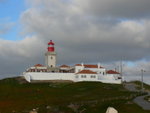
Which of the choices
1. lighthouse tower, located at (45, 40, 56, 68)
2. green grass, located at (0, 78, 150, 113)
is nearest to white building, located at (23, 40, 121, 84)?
lighthouse tower, located at (45, 40, 56, 68)

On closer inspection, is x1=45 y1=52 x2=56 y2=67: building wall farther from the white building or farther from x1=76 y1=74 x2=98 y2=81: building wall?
x1=76 y1=74 x2=98 y2=81: building wall

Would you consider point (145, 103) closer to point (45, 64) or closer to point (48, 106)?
point (48, 106)

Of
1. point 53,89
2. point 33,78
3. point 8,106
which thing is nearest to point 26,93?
point 53,89

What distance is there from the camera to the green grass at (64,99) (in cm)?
7625

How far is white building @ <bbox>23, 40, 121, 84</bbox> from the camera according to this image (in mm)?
143000

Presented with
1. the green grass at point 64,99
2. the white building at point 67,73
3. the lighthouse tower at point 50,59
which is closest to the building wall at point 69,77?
the white building at point 67,73

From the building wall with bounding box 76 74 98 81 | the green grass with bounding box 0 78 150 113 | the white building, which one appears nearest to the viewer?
the green grass with bounding box 0 78 150 113

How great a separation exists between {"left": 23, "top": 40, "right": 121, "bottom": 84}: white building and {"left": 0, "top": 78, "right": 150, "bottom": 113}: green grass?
12162 mm

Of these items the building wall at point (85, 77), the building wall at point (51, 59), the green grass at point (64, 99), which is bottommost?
the green grass at point (64, 99)

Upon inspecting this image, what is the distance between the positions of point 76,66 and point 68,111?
75224mm

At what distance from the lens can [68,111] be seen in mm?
75000

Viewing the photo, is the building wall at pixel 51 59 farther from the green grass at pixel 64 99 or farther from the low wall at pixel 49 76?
the green grass at pixel 64 99

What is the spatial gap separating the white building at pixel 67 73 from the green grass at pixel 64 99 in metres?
12.2

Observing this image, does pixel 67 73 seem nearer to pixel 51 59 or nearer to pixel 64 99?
pixel 51 59
